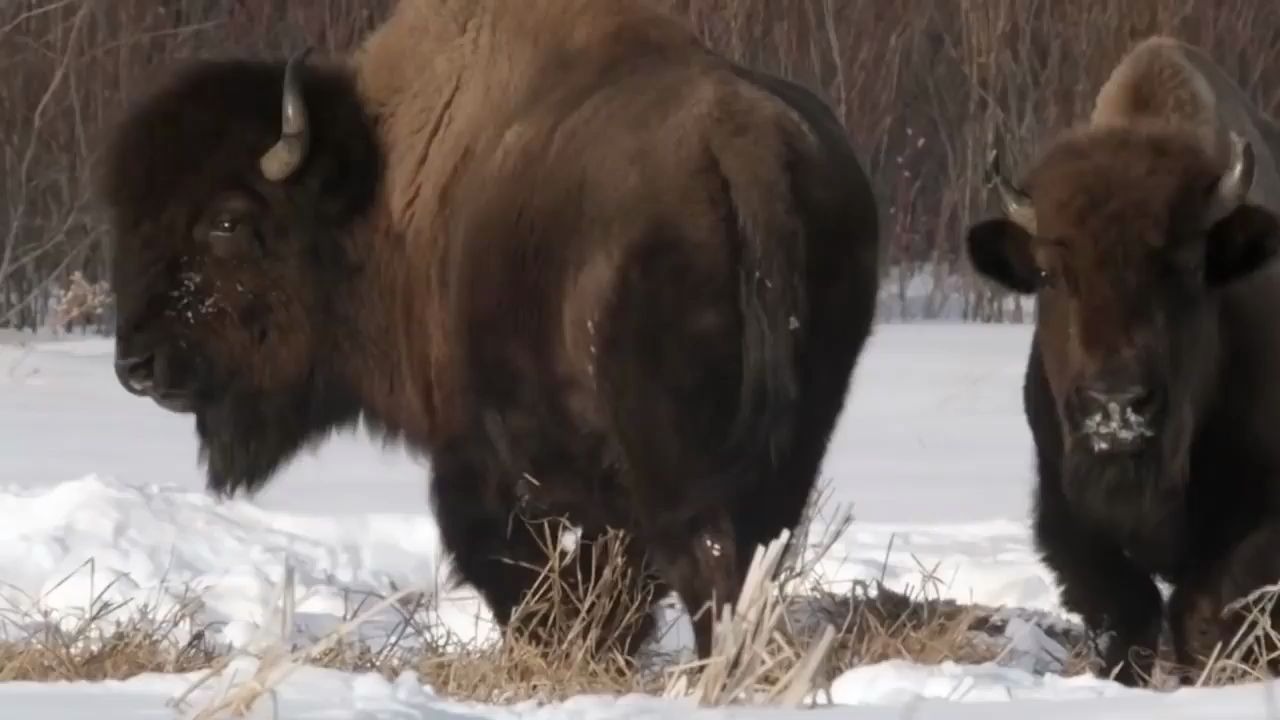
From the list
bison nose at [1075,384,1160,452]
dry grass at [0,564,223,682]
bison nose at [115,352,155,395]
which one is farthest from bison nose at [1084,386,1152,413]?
bison nose at [115,352,155,395]

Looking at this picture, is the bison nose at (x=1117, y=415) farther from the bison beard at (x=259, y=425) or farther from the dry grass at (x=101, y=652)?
the bison beard at (x=259, y=425)

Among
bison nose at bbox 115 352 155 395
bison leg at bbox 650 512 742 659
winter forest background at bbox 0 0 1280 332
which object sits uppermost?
bison leg at bbox 650 512 742 659

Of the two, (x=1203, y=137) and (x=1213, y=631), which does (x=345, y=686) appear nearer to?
(x=1213, y=631)

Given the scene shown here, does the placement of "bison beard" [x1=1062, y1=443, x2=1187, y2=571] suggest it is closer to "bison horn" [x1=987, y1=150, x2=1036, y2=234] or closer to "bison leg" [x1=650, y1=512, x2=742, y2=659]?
"bison horn" [x1=987, y1=150, x2=1036, y2=234]

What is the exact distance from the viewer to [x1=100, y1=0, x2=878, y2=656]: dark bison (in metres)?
4.74

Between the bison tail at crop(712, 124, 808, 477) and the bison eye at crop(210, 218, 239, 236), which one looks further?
the bison eye at crop(210, 218, 239, 236)

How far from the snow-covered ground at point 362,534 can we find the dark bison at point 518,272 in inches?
21.3

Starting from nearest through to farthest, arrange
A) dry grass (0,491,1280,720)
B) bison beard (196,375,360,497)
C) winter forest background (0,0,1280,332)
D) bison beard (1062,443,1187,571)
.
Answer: dry grass (0,491,1280,720)
bison beard (1062,443,1187,571)
bison beard (196,375,360,497)
winter forest background (0,0,1280,332)

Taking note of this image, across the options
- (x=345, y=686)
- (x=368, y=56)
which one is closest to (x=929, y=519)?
(x=368, y=56)

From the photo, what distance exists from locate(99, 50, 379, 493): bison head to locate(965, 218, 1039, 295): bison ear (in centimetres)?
181

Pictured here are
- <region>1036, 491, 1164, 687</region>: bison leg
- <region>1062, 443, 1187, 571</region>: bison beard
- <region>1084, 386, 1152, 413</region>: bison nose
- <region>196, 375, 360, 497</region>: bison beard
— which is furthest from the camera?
<region>196, 375, 360, 497</region>: bison beard

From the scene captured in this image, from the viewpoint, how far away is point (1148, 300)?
4.93 m

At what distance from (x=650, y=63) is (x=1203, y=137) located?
164cm

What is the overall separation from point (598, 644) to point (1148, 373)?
1.52 m
